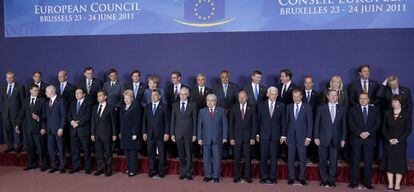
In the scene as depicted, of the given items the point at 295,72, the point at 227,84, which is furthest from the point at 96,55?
the point at 295,72

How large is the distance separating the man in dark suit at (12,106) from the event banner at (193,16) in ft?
4.58

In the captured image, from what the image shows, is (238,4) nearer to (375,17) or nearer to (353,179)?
(375,17)

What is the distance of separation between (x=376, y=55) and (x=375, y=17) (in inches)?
22.5

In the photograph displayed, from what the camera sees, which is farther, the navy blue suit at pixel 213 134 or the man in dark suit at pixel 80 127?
the man in dark suit at pixel 80 127

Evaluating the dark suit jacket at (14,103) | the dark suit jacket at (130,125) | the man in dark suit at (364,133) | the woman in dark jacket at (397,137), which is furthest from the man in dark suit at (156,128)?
the woman in dark jacket at (397,137)

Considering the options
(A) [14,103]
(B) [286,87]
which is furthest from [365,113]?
(A) [14,103]

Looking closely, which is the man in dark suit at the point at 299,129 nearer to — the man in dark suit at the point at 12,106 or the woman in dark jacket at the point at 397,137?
the woman in dark jacket at the point at 397,137

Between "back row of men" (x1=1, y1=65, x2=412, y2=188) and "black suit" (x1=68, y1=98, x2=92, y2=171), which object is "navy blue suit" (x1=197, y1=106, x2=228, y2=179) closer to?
"back row of men" (x1=1, y1=65, x2=412, y2=188)

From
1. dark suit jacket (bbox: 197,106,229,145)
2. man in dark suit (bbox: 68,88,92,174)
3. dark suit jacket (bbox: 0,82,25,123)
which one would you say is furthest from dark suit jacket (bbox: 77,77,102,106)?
dark suit jacket (bbox: 197,106,229,145)

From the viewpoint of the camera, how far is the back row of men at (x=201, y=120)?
5.47 m

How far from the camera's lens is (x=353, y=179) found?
5.38m

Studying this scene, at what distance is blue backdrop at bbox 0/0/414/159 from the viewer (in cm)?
658

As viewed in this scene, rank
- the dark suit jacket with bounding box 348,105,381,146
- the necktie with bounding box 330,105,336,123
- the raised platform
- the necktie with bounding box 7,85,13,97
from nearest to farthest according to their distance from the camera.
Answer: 1. the dark suit jacket with bounding box 348,105,381,146
2. the necktie with bounding box 330,105,336,123
3. the raised platform
4. the necktie with bounding box 7,85,13,97

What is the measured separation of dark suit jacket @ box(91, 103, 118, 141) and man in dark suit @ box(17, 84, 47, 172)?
829 mm
